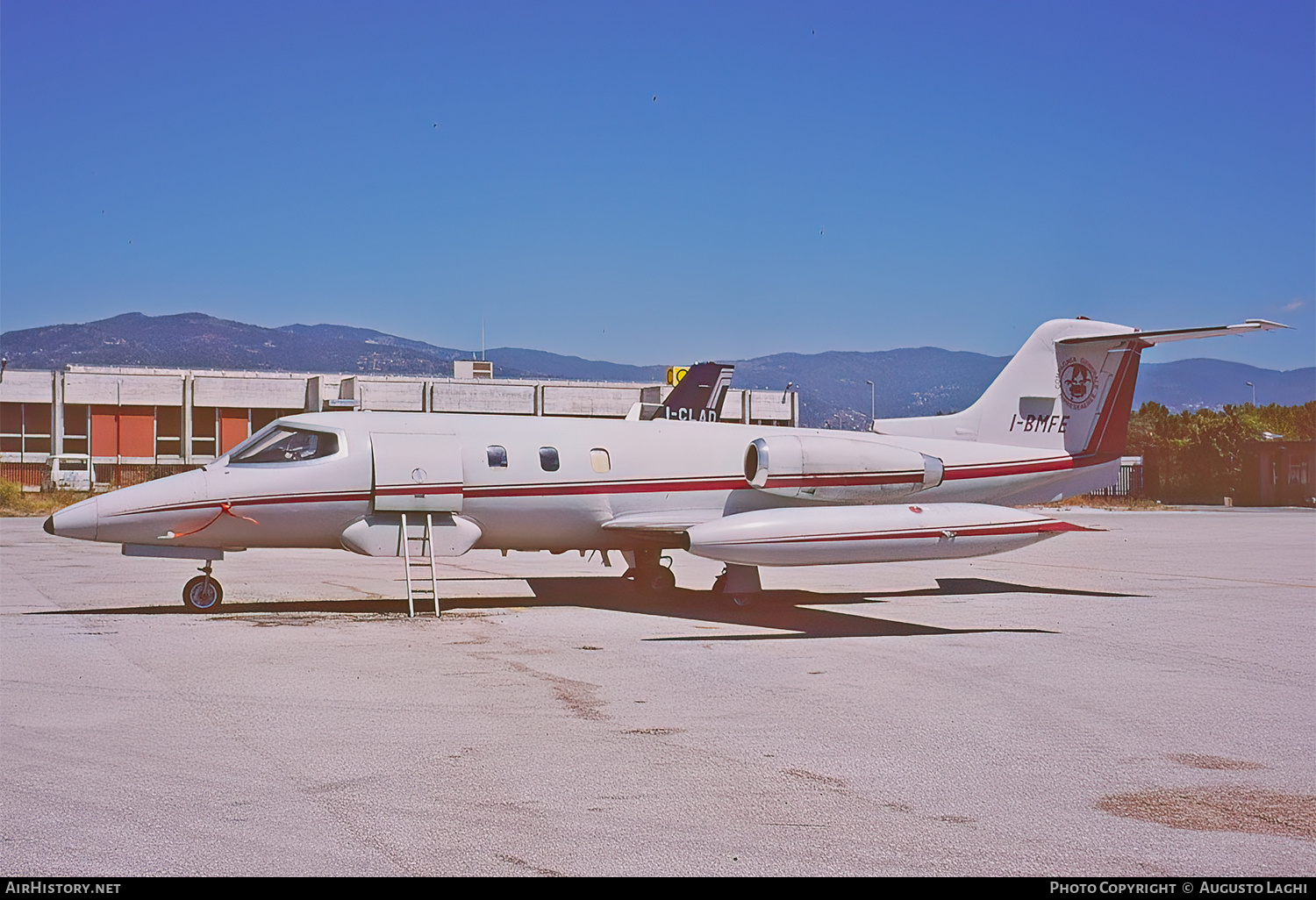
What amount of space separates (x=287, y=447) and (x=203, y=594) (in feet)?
7.27

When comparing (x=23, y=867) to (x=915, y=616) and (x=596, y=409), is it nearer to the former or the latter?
(x=915, y=616)

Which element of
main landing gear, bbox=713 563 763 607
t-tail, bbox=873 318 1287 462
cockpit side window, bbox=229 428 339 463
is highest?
t-tail, bbox=873 318 1287 462

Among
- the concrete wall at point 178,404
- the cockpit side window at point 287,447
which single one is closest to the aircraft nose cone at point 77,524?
the cockpit side window at point 287,447

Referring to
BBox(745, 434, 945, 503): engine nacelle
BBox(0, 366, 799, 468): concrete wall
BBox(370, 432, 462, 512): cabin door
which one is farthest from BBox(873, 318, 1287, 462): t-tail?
BBox(0, 366, 799, 468): concrete wall

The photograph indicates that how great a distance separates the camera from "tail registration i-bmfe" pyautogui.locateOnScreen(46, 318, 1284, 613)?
16.1 m

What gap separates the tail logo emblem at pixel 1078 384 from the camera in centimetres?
2102

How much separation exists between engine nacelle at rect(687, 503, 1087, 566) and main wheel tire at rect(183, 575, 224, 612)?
636 cm

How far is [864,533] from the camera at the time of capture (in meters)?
16.3

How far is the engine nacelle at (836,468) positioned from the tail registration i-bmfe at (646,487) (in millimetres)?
27

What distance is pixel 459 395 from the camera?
242 ft

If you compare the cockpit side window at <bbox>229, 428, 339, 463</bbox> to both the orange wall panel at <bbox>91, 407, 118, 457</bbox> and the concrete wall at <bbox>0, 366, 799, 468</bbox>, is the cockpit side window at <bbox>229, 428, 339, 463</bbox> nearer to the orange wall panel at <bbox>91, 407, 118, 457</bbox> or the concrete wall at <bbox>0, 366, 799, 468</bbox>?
the concrete wall at <bbox>0, 366, 799, 468</bbox>

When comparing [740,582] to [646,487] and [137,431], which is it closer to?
[646,487]

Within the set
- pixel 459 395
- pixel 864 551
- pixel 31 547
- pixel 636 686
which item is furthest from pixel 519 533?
pixel 459 395

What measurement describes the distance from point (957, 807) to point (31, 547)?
28.8 metres
